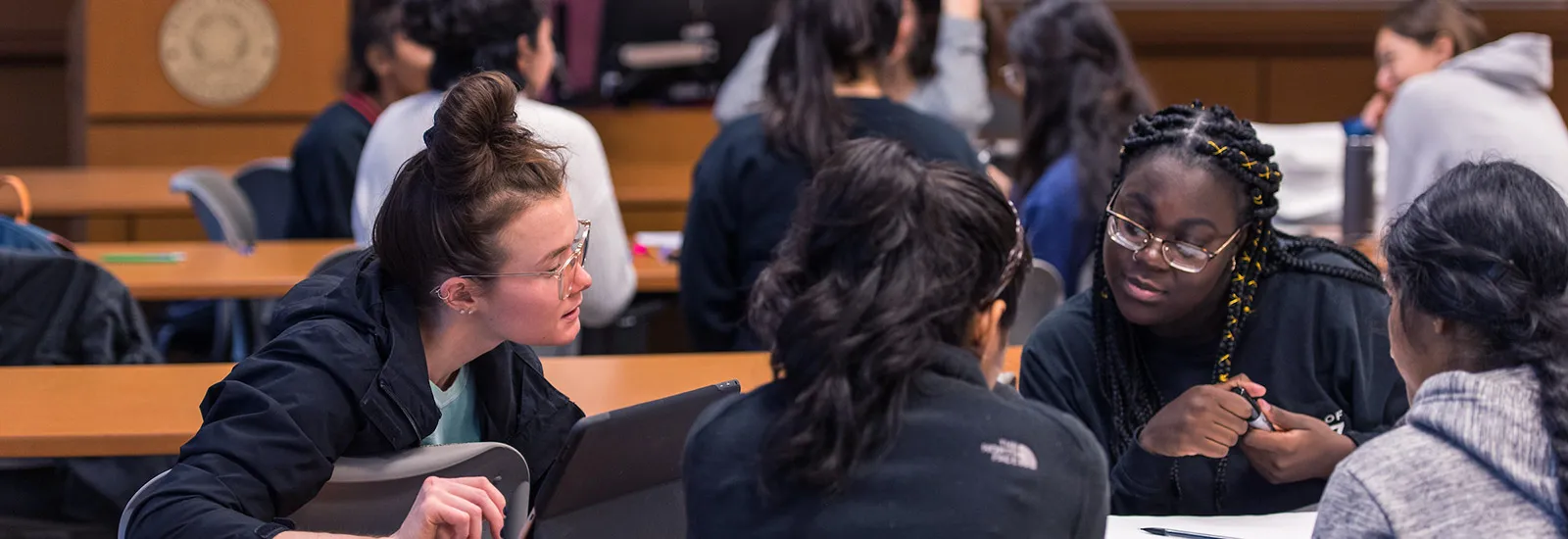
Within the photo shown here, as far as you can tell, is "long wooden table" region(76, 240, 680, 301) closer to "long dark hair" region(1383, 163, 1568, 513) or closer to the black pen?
the black pen

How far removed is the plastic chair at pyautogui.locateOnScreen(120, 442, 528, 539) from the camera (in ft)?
4.92

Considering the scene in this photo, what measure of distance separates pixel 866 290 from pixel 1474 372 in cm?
56

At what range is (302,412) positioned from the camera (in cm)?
145

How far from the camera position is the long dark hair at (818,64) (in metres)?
2.77

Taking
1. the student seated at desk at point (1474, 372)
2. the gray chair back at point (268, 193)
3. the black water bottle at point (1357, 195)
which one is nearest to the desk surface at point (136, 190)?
the gray chair back at point (268, 193)

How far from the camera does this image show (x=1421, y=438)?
1303 millimetres

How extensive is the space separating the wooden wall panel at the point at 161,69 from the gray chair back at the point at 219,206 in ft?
5.91

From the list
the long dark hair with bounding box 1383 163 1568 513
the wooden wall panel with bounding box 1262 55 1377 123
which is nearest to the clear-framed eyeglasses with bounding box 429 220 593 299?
the long dark hair with bounding box 1383 163 1568 513

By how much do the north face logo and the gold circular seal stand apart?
535cm

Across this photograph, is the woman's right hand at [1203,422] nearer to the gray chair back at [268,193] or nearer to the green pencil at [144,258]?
the green pencil at [144,258]

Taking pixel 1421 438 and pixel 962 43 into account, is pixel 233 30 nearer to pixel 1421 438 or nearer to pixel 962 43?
pixel 962 43

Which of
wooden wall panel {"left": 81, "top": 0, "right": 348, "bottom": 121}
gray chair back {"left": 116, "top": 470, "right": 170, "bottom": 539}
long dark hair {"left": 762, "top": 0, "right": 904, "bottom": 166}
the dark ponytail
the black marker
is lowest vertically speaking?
wooden wall panel {"left": 81, "top": 0, "right": 348, "bottom": 121}

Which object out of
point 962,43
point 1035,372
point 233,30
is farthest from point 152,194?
point 1035,372

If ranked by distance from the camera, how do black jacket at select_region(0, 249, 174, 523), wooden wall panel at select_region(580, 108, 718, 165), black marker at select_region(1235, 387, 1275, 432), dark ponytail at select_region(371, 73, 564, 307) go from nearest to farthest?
dark ponytail at select_region(371, 73, 564, 307), black marker at select_region(1235, 387, 1275, 432), black jacket at select_region(0, 249, 174, 523), wooden wall panel at select_region(580, 108, 718, 165)
